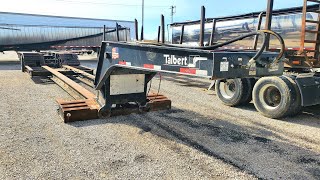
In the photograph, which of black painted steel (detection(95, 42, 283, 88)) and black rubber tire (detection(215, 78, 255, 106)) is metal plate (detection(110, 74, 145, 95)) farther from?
black rubber tire (detection(215, 78, 255, 106))

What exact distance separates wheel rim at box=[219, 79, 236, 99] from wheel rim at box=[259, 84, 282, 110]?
3.26 ft

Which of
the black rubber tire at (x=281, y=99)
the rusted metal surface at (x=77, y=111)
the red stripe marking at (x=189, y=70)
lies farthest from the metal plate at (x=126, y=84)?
the black rubber tire at (x=281, y=99)

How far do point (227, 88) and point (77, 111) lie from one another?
12.9ft

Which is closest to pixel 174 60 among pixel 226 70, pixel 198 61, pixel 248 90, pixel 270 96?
pixel 198 61

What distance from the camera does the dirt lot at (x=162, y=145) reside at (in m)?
Result: 3.58

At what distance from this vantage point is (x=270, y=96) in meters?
6.54

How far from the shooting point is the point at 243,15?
32.2ft

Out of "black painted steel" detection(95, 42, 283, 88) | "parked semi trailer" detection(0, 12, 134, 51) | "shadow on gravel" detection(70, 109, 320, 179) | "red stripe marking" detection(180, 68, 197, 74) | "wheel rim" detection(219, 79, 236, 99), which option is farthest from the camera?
"parked semi trailer" detection(0, 12, 134, 51)

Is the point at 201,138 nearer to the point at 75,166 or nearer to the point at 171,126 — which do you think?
the point at 171,126

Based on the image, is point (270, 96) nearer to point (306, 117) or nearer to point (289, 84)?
point (289, 84)

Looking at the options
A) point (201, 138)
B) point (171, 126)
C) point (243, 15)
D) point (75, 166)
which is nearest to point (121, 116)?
point (171, 126)

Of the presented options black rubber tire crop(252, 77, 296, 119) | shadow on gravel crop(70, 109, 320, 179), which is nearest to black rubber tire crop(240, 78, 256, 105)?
black rubber tire crop(252, 77, 296, 119)

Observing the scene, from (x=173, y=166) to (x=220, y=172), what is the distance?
0.58 m

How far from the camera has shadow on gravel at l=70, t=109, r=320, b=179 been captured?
12.3 feet
